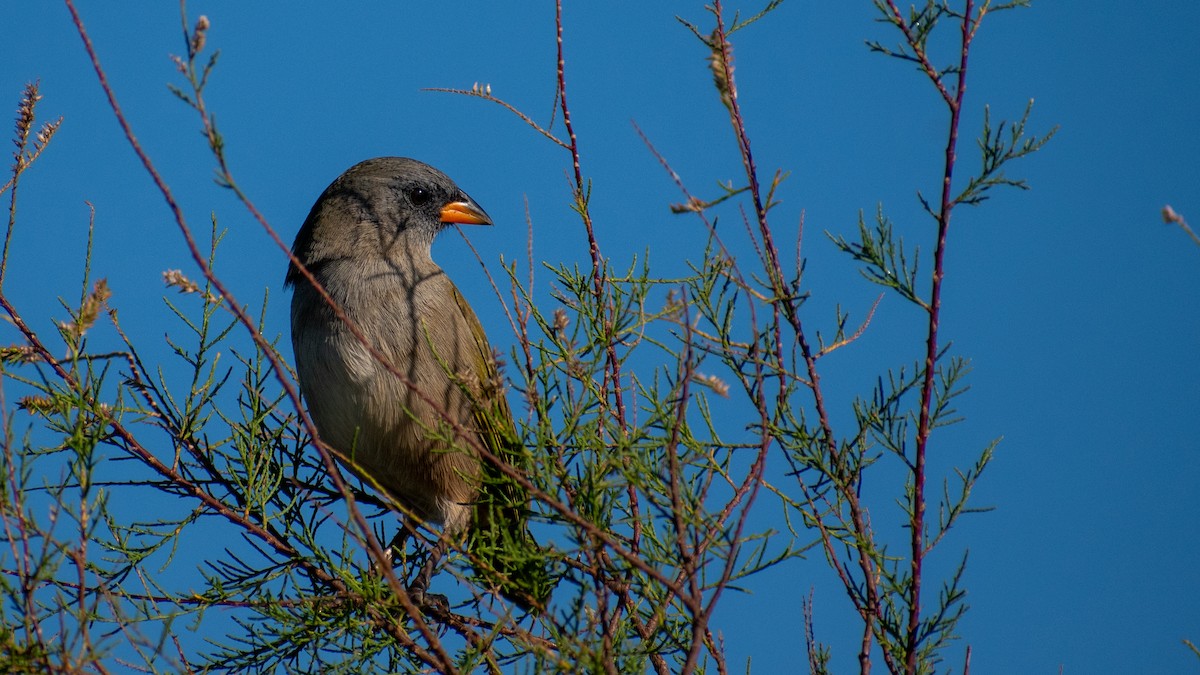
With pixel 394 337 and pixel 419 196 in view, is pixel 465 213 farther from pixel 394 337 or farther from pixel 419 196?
pixel 394 337

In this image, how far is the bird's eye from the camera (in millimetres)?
4875

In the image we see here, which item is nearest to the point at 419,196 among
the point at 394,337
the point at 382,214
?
the point at 382,214

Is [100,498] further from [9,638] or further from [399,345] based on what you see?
[399,345]

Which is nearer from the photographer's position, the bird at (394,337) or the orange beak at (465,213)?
the bird at (394,337)

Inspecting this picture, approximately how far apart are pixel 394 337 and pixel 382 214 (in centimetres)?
83

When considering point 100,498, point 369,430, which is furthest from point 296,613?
point 100,498

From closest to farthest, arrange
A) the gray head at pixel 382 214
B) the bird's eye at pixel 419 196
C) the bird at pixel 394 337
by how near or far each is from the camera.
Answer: the bird at pixel 394 337, the gray head at pixel 382 214, the bird's eye at pixel 419 196

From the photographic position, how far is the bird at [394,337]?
4152mm

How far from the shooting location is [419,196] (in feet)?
16.0

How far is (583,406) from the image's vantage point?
9.71ft

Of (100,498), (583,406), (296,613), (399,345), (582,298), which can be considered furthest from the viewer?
(399,345)

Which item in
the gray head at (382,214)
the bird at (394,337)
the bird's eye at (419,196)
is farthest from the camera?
the bird's eye at (419,196)

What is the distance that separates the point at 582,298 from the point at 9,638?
168 centimetres

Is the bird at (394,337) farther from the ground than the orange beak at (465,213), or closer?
closer
